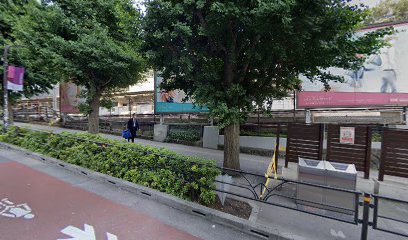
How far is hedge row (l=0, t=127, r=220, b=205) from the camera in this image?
4.90 m

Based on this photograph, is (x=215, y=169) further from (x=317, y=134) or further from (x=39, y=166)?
(x=39, y=166)

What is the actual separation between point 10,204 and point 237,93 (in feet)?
19.3

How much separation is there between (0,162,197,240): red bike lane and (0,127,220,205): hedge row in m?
0.95

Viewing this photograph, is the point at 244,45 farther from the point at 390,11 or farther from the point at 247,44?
the point at 390,11

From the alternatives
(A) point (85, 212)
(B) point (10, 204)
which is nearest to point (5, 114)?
(B) point (10, 204)

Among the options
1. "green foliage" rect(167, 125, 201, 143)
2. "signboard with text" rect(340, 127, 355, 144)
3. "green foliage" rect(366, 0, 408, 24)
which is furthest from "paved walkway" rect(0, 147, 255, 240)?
"green foliage" rect(366, 0, 408, 24)

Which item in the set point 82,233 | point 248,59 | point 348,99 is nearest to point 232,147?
point 248,59

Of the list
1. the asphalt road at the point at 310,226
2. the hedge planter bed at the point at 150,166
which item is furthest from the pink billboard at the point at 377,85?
the hedge planter bed at the point at 150,166

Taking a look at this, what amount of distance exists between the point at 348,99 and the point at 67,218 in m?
13.3

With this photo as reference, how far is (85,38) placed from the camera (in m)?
8.34

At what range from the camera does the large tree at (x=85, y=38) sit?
8.62m

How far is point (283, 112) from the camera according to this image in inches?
515

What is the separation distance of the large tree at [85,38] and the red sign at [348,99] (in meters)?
8.80

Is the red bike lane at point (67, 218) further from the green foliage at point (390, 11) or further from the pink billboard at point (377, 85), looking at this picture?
the green foliage at point (390, 11)
